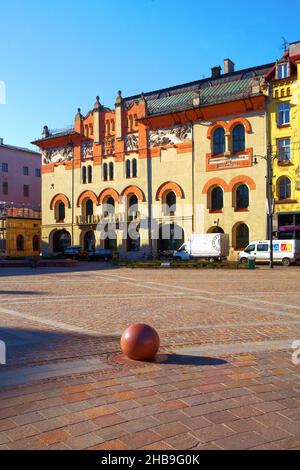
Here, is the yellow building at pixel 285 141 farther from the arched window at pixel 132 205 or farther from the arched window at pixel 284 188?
the arched window at pixel 132 205

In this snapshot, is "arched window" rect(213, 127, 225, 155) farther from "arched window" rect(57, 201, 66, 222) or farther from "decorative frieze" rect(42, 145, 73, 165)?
"arched window" rect(57, 201, 66, 222)

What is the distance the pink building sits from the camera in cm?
6362

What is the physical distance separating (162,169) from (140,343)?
3901 centimetres

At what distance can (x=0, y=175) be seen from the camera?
2479 inches

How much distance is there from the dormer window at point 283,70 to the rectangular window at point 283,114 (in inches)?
88.7

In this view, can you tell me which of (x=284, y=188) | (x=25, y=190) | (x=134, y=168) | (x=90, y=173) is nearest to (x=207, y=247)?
(x=284, y=188)

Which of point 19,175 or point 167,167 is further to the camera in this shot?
point 19,175

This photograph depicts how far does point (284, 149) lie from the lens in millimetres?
38188

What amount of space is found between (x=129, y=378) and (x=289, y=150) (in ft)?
116

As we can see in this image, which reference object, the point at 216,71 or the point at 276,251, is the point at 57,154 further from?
the point at 276,251

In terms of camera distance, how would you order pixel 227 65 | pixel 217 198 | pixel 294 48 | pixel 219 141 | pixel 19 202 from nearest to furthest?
pixel 294 48 < pixel 219 141 < pixel 217 198 < pixel 227 65 < pixel 19 202

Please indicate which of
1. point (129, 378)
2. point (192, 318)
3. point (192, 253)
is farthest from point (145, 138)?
point (129, 378)

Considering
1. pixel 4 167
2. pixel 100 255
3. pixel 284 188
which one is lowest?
pixel 100 255

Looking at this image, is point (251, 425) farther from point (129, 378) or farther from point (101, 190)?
point (101, 190)
